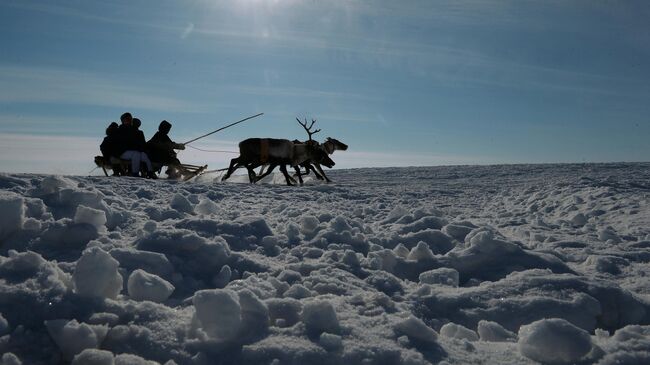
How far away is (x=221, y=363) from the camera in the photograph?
6.49 ft

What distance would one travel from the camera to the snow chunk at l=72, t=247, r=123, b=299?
2326 millimetres

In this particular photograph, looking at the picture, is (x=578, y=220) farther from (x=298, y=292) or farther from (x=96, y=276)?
(x=96, y=276)

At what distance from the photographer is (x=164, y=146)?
38.2 ft

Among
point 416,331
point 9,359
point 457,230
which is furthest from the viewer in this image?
point 457,230

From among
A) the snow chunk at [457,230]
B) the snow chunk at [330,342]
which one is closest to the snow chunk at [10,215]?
the snow chunk at [330,342]

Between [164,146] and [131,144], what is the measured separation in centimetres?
93

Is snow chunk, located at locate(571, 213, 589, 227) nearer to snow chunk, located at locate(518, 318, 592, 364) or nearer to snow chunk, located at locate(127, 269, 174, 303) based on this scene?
snow chunk, located at locate(518, 318, 592, 364)

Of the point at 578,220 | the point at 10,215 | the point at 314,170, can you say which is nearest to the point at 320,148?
the point at 314,170

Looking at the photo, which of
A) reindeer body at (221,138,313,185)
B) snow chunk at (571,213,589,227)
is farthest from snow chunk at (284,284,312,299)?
reindeer body at (221,138,313,185)

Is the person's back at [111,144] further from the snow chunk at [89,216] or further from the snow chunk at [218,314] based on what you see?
the snow chunk at [218,314]

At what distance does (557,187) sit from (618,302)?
8209mm

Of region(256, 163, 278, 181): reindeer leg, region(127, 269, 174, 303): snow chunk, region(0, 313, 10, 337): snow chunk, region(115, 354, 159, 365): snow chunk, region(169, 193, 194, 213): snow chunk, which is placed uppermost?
region(256, 163, 278, 181): reindeer leg

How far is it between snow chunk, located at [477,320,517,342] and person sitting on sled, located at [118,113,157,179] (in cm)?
955

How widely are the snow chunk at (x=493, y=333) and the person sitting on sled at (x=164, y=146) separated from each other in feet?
33.3
